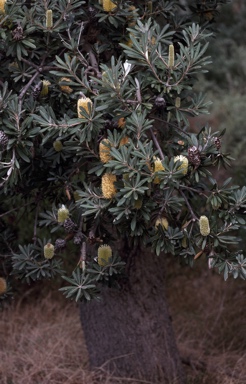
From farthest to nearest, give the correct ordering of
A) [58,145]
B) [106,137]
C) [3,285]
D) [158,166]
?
[3,285], [58,145], [106,137], [158,166]

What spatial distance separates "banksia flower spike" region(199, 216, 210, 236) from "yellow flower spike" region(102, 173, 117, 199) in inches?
11.7

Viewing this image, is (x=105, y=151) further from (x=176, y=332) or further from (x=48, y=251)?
(x=176, y=332)

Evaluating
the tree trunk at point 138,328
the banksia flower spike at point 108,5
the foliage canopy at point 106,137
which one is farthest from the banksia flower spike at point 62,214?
the tree trunk at point 138,328

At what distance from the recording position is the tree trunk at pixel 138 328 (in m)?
3.51

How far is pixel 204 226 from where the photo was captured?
2.31 m

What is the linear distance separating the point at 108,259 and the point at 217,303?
2.26 metres

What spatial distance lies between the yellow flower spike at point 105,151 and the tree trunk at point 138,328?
48.5 inches

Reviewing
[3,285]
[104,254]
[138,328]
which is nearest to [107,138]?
[104,254]

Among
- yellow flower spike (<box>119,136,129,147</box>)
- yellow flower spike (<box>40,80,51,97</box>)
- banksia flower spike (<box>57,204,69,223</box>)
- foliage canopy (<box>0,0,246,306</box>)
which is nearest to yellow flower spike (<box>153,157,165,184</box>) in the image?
foliage canopy (<box>0,0,246,306</box>)

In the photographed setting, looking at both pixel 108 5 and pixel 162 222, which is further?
pixel 108 5

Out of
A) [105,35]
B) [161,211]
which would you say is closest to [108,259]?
[161,211]

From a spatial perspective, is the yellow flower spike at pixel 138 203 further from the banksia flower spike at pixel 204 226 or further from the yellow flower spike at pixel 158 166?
the banksia flower spike at pixel 204 226

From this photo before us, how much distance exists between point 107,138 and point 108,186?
0.19 m

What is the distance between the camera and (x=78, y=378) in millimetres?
3709
